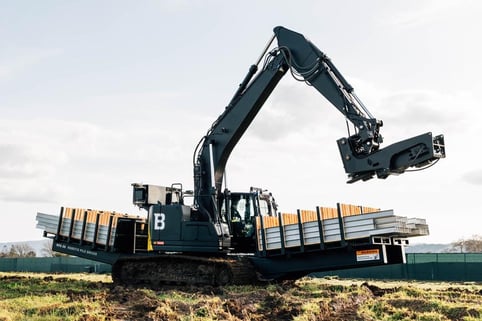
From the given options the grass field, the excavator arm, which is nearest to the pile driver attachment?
the excavator arm

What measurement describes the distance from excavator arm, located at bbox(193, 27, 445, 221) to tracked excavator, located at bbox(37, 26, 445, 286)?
29mm

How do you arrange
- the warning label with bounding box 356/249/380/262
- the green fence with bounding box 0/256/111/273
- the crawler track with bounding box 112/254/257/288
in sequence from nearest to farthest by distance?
the warning label with bounding box 356/249/380/262 → the crawler track with bounding box 112/254/257/288 → the green fence with bounding box 0/256/111/273

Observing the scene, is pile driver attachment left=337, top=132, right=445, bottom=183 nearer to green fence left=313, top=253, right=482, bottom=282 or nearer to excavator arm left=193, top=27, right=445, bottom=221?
excavator arm left=193, top=27, right=445, bottom=221

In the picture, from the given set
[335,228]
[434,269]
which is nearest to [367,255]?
[335,228]

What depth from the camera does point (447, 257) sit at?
103 feet

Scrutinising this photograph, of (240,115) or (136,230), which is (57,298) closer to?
(136,230)

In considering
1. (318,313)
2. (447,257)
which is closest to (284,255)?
(318,313)

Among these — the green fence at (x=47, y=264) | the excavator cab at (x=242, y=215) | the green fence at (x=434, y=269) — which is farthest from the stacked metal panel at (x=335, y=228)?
the green fence at (x=47, y=264)

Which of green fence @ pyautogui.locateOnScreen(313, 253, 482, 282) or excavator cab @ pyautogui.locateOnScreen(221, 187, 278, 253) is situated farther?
green fence @ pyautogui.locateOnScreen(313, 253, 482, 282)

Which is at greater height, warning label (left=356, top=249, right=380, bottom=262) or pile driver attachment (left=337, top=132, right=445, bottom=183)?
pile driver attachment (left=337, top=132, right=445, bottom=183)

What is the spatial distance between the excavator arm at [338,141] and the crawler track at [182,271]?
1.62 meters

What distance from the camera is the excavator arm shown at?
13.4m

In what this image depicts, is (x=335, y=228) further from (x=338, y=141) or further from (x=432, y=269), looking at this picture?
(x=432, y=269)

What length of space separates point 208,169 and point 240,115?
83.2 inches
